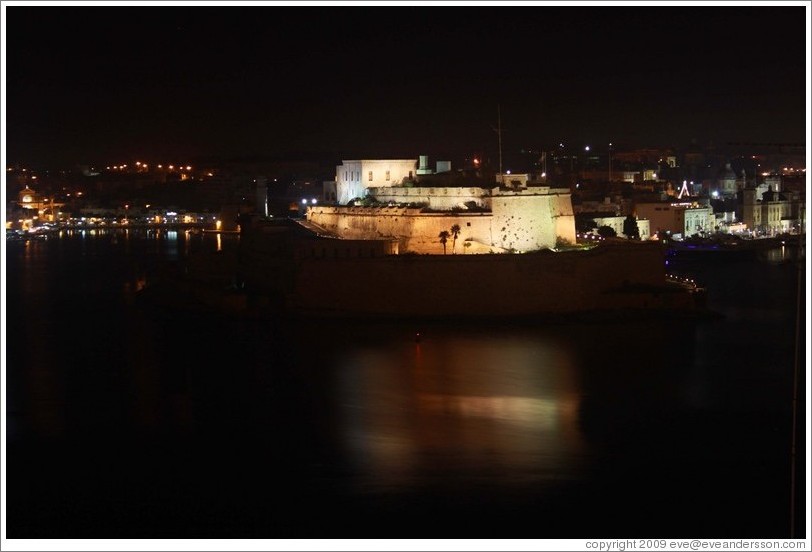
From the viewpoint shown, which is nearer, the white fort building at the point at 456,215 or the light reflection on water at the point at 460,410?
the light reflection on water at the point at 460,410

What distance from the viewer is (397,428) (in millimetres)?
6945

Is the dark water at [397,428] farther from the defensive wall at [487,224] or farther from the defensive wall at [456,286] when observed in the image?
the defensive wall at [487,224]

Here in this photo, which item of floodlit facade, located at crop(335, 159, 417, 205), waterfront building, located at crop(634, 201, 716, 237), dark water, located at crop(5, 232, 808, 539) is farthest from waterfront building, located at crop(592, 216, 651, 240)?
dark water, located at crop(5, 232, 808, 539)

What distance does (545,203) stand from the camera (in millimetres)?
11375

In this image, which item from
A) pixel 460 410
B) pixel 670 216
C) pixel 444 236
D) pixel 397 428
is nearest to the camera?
pixel 397 428

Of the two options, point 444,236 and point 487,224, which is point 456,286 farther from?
point 487,224

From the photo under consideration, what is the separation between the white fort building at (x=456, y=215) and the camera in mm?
11039

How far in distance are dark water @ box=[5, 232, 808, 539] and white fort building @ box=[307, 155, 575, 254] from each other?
1334 mm

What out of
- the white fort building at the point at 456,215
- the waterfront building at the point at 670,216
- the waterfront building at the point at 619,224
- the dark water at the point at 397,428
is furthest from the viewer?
the waterfront building at the point at 670,216

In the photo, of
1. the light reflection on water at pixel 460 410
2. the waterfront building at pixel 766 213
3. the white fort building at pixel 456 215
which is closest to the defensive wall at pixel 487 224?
the white fort building at pixel 456 215

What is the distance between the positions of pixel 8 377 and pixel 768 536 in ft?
16.5

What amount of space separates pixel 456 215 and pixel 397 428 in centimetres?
434

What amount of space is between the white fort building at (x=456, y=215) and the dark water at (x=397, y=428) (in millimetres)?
1334

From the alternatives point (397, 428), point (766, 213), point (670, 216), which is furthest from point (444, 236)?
point (766, 213)
